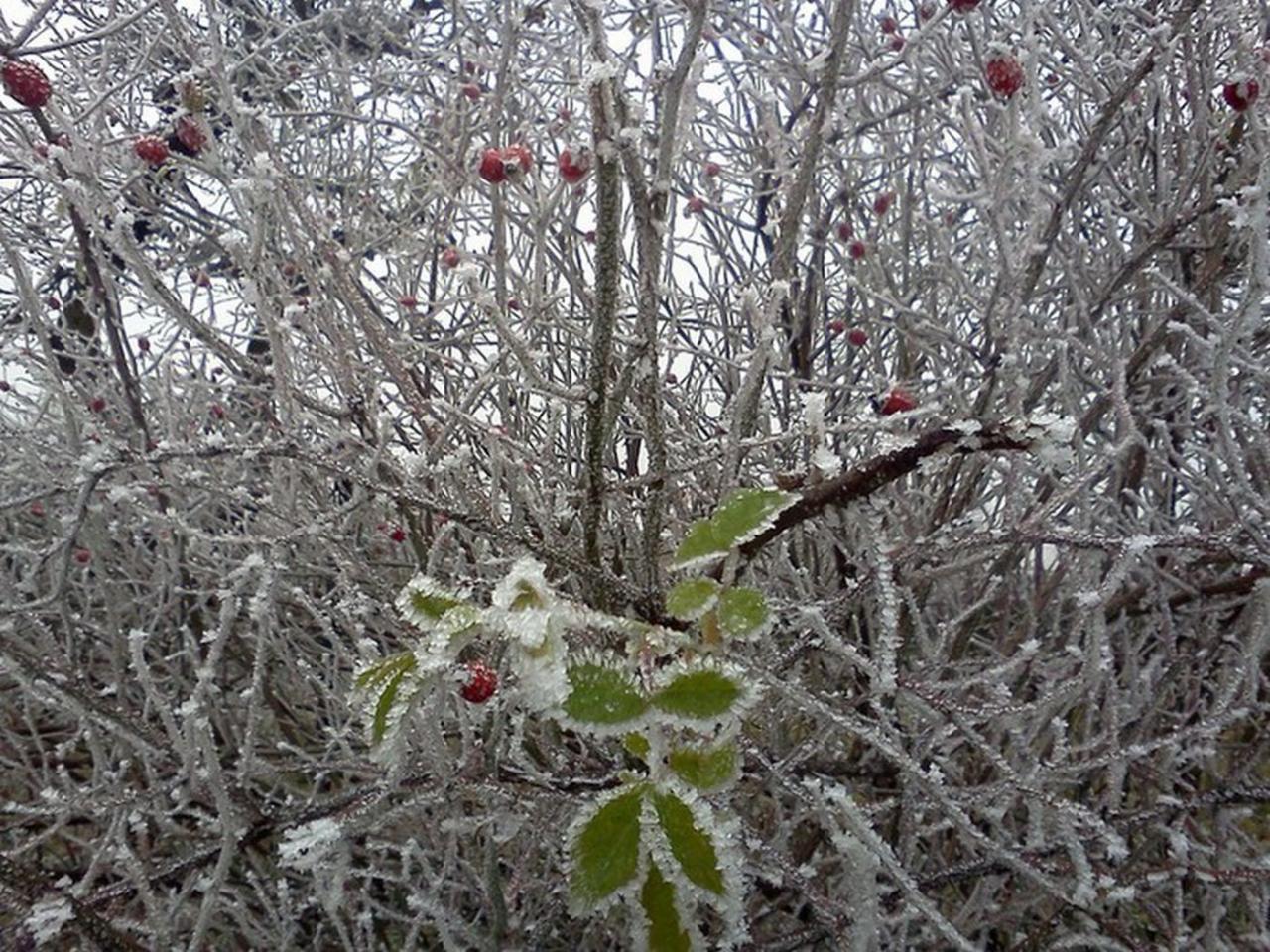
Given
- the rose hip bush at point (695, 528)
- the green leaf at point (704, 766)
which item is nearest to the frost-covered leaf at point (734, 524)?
the rose hip bush at point (695, 528)

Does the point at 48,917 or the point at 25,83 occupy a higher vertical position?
the point at 25,83

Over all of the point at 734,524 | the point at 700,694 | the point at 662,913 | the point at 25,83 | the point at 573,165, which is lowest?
the point at 662,913

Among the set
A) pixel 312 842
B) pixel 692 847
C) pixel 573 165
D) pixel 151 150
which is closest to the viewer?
pixel 692 847

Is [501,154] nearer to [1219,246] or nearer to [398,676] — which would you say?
[398,676]

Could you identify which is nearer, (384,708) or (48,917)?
(384,708)

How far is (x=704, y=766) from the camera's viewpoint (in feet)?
2.57

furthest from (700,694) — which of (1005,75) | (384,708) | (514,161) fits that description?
(1005,75)

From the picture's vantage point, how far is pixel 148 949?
130 centimetres

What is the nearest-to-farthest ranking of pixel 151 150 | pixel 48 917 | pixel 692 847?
pixel 692 847 < pixel 48 917 < pixel 151 150

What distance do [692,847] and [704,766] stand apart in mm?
79

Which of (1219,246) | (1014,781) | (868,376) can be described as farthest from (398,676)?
(868,376)

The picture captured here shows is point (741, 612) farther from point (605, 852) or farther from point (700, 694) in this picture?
point (605, 852)

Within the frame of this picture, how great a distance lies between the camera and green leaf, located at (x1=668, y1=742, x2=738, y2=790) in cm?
77

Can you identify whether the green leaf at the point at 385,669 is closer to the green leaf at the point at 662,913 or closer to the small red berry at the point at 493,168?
the green leaf at the point at 662,913
